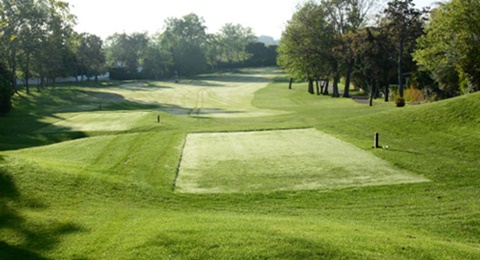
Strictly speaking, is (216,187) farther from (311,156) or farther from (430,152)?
(430,152)

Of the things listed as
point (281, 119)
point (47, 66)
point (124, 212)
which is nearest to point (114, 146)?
point (124, 212)

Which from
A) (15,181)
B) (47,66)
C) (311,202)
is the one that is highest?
(47,66)

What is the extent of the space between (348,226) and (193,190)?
632cm

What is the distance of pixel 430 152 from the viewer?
2112 cm

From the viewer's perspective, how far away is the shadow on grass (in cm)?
943

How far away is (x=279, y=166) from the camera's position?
19.1m

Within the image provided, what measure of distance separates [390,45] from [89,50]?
83.8 meters

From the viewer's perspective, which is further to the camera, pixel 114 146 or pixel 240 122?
pixel 240 122

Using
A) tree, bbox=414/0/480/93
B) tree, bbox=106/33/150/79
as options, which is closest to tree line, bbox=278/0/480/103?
tree, bbox=414/0/480/93

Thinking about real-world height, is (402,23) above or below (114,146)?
above

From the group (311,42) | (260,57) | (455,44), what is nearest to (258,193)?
(455,44)

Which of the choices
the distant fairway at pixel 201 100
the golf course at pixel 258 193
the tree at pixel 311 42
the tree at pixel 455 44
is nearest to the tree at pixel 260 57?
the distant fairway at pixel 201 100

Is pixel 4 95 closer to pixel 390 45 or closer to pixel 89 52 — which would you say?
pixel 390 45

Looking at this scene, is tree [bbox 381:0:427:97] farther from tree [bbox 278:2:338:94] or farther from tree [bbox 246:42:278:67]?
tree [bbox 246:42:278:67]
